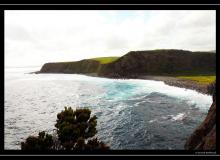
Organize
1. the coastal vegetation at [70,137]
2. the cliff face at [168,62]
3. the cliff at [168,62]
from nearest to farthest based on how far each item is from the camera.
Result: 1. the coastal vegetation at [70,137]
2. the cliff at [168,62]
3. the cliff face at [168,62]

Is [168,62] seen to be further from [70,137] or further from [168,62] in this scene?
[70,137]

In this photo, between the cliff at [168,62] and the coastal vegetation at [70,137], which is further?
the cliff at [168,62]

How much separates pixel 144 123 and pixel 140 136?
8.33 metres

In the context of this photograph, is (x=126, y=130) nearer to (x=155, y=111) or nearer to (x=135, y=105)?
(x=155, y=111)

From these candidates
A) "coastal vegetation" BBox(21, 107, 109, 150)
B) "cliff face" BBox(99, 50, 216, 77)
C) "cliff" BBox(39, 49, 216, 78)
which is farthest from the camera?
"cliff face" BBox(99, 50, 216, 77)

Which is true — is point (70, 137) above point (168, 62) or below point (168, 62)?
above

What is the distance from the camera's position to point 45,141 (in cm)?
Answer: 1947

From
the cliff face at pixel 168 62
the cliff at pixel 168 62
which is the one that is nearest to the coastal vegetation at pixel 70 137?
the cliff at pixel 168 62

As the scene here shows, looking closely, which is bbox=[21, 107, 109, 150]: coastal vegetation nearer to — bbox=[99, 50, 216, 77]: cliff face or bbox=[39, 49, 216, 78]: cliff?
bbox=[39, 49, 216, 78]: cliff

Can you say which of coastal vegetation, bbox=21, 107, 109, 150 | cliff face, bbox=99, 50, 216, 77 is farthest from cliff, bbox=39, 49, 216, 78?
coastal vegetation, bbox=21, 107, 109, 150

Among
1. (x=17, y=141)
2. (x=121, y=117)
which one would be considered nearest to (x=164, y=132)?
(x=121, y=117)

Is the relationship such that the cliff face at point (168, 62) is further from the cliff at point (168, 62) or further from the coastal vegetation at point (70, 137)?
the coastal vegetation at point (70, 137)

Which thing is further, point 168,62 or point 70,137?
point 168,62

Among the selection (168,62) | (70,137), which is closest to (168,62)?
(168,62)
